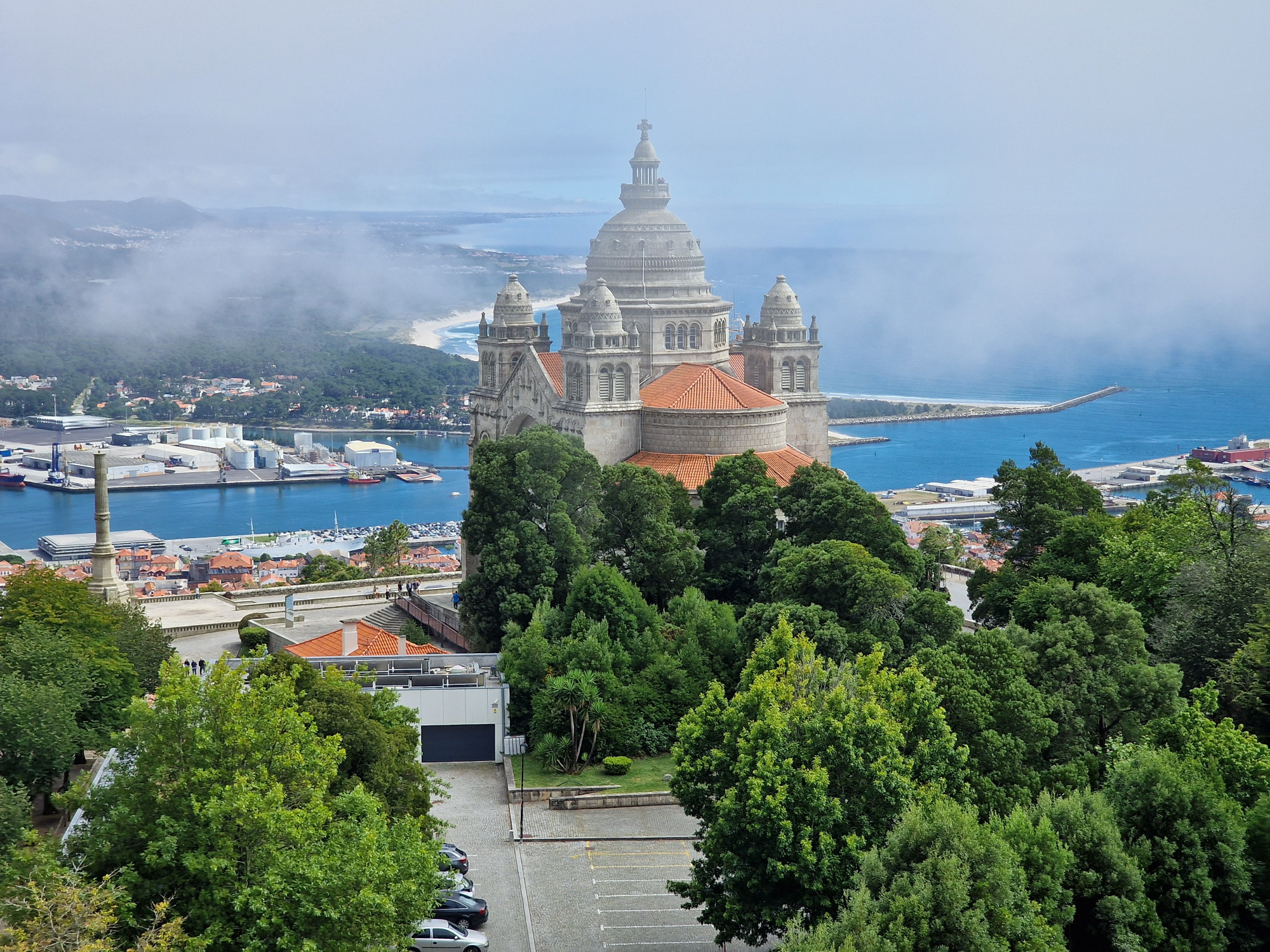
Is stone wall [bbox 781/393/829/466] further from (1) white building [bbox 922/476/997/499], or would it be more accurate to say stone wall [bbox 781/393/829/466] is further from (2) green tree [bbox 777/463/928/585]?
(1) white building [bbox 922/476/997/499]

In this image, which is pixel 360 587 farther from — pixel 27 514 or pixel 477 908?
pixel 27 514

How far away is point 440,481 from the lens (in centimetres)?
14000

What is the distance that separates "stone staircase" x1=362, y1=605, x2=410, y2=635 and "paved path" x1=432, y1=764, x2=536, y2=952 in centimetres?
1038

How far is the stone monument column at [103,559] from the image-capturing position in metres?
47.4

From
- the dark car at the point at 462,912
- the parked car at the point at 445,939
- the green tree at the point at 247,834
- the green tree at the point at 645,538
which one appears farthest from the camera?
the green tree at the point at 645,538

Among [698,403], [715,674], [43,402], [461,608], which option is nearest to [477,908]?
[715,674]

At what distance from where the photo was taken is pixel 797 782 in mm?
25109

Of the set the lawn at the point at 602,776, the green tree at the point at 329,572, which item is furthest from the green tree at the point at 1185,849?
the green tree at the point at 329,572

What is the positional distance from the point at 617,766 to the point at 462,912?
8.52 meters

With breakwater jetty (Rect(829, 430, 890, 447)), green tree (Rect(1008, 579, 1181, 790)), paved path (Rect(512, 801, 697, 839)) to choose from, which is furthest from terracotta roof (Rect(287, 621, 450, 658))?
breakwater jetty (Rect(829, 430, 890, 447))

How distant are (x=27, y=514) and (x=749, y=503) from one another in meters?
101

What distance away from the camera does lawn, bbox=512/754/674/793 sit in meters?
34.9

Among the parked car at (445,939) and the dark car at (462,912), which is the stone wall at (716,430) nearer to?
the dark car at (462,912)

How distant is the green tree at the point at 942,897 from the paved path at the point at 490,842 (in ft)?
20.2
